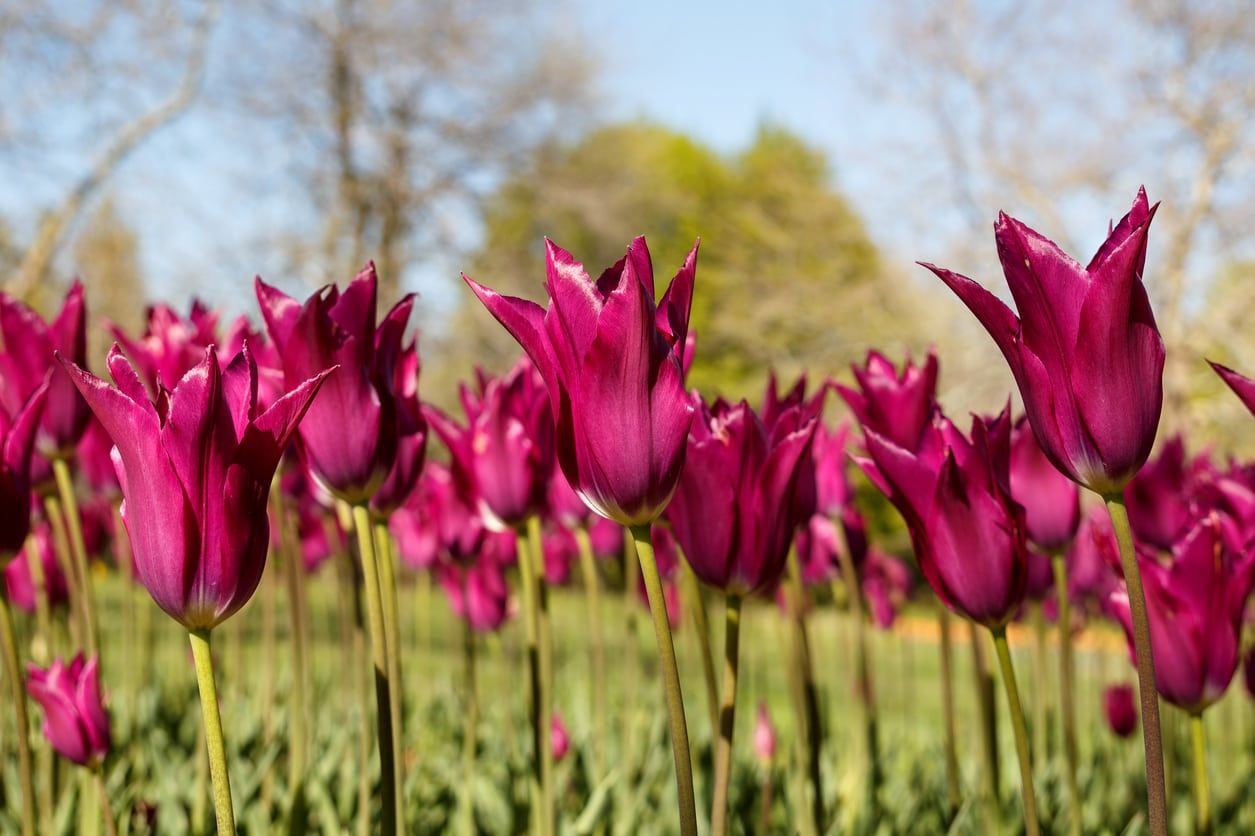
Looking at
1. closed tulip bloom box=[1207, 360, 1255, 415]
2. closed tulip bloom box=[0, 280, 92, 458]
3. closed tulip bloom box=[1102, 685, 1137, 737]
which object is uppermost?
closed tulip bloom box=[0, 280, 92, 458]

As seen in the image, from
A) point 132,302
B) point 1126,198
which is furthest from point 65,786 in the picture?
point 132,302

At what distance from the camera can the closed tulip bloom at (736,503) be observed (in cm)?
141

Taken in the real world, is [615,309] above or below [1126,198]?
below

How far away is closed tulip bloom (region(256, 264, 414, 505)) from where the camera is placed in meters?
1.48

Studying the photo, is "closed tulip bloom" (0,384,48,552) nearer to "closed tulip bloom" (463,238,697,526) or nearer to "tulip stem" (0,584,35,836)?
"tulip stem" (0,584,35,836)

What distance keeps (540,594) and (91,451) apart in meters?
1.61

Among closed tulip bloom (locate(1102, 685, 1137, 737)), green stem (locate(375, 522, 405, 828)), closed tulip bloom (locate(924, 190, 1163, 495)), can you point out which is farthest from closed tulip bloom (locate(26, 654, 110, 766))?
closed tulip bloom (locate(1102, 685, 1137, 737))

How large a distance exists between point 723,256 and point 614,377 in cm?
2225

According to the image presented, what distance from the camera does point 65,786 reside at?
8.87 ft

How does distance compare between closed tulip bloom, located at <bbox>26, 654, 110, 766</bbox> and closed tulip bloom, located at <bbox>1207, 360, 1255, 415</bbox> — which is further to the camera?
closed tulip bloom, located at <bbox>26, 654, 110, 766</bbox>

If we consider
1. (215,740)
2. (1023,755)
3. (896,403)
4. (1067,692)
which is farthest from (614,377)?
(1067,692)

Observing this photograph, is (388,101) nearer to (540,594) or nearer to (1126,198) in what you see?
(1126,198)

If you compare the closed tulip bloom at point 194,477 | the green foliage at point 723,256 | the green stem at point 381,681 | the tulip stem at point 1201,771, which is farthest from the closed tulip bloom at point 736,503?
the green foliage at point 723,256

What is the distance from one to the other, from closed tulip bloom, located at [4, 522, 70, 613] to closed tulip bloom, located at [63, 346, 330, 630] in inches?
67.7
